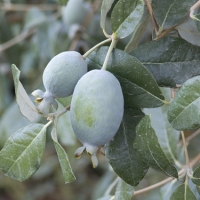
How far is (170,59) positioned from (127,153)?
0.16m

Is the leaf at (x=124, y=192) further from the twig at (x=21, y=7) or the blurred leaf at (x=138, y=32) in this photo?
the twig at (x=21, y=7)

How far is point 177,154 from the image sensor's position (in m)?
1.02

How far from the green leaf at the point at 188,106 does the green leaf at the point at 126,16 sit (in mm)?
129

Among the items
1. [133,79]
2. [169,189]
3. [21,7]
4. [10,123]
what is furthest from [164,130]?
[21,7]

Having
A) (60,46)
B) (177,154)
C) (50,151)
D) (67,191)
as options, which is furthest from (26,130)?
(67,191)

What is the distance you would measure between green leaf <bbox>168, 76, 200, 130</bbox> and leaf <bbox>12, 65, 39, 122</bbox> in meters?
0.21

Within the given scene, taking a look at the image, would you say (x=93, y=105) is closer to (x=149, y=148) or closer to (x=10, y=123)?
(x=149, y=148)

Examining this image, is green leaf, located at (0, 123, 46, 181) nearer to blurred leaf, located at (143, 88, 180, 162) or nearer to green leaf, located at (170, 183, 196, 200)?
green leaf, located at (170, 183, 196, 200)

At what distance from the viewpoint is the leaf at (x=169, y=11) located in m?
0.65

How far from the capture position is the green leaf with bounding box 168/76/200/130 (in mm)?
552

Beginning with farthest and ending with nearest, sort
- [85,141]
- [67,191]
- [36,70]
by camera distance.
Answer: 1. [67,191]
2. [36,70]
3. [85,141]

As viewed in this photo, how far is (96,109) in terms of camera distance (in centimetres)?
53

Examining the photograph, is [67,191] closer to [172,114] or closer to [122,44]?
[122,44]

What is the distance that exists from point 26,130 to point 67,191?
2303 mm
